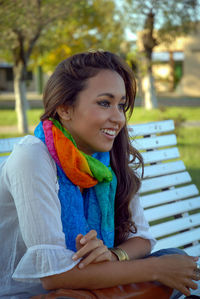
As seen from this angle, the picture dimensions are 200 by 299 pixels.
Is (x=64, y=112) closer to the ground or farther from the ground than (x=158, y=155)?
farther from the ground

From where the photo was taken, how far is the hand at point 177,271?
6.41ft

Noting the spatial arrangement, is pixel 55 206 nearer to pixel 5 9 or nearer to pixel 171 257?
pixel 171 257

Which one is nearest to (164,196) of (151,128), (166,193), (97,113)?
(166,193)

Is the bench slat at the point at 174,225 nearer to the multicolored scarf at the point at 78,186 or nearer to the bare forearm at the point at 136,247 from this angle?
the bare forearm at the point at 136,247

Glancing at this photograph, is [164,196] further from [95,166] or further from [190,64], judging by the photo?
[190,64]

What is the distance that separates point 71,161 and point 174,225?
175cm

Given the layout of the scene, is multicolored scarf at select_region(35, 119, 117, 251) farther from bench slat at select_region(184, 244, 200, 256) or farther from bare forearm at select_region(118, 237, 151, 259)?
bench slat at select_region(184, 244, 200, 256)

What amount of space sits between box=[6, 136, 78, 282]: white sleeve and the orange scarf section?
0.14 metres

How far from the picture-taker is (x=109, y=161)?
93.7 inches

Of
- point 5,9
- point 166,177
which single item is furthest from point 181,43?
point 166,177

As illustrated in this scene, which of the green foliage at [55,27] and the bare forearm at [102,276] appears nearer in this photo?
the bare forearm at [102,276]

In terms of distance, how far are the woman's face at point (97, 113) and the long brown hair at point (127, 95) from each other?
37 mm

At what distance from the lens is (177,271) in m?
1.99

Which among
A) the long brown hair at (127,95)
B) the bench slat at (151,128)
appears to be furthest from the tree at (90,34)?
the long brown hair at (127,95)
